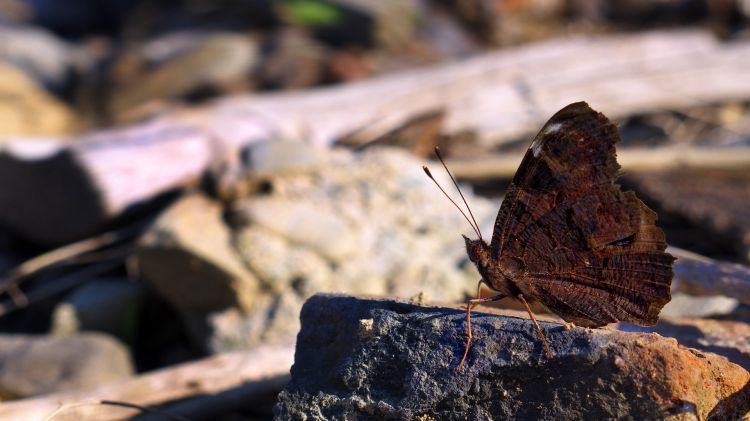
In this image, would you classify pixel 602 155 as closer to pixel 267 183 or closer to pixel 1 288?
pixel 267 183

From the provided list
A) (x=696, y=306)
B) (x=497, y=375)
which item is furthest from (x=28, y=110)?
(x=497, y=375)

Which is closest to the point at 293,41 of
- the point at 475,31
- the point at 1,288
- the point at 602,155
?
the point at 475,31

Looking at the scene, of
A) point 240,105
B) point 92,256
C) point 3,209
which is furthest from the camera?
point 240,105

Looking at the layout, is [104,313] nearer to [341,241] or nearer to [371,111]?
[341,241]

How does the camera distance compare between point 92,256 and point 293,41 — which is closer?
point 92,256

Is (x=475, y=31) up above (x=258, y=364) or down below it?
above

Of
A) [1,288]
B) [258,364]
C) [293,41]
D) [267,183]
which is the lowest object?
[258,364]

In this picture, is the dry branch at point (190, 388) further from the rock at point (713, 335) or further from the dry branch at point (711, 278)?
the dry branch at point (711, 278)
